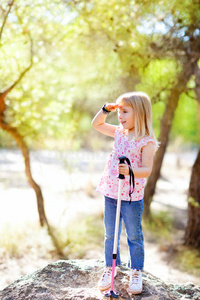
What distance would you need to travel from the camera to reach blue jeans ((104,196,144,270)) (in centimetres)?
245

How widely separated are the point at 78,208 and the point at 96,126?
650cm

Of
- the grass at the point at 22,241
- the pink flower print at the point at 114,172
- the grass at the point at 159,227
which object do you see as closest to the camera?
the pink flower print at the point at 114,172

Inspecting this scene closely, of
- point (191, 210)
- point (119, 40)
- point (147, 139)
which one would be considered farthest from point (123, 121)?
point (191, 210)

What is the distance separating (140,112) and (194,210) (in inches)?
148

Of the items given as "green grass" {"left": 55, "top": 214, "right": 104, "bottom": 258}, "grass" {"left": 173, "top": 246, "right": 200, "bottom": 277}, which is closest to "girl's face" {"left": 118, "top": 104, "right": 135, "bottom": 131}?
"green grass" {"left": 55, "top": 214, "right": 104, "bottom": 258}

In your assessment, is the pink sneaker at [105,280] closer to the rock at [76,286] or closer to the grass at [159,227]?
the rock at [76,286]

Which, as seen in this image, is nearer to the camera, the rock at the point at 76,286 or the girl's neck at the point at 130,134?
the rock at the point at 76,286

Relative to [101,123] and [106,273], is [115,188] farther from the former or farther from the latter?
[106,273]

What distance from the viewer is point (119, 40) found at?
188 inches

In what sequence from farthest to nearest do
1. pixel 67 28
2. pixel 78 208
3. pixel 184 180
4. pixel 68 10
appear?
pixel 184 180
pixel 78 208
pixel 67 28
pixel 68 10

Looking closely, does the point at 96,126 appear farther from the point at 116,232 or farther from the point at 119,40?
the point at 119,40

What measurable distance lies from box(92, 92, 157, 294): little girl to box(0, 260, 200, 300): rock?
11 centimetres

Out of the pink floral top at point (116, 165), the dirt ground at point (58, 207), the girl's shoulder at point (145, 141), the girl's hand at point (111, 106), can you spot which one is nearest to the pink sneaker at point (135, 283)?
the pink floral top at point (116, 165)

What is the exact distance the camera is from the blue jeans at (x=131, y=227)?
2447 millimetres
